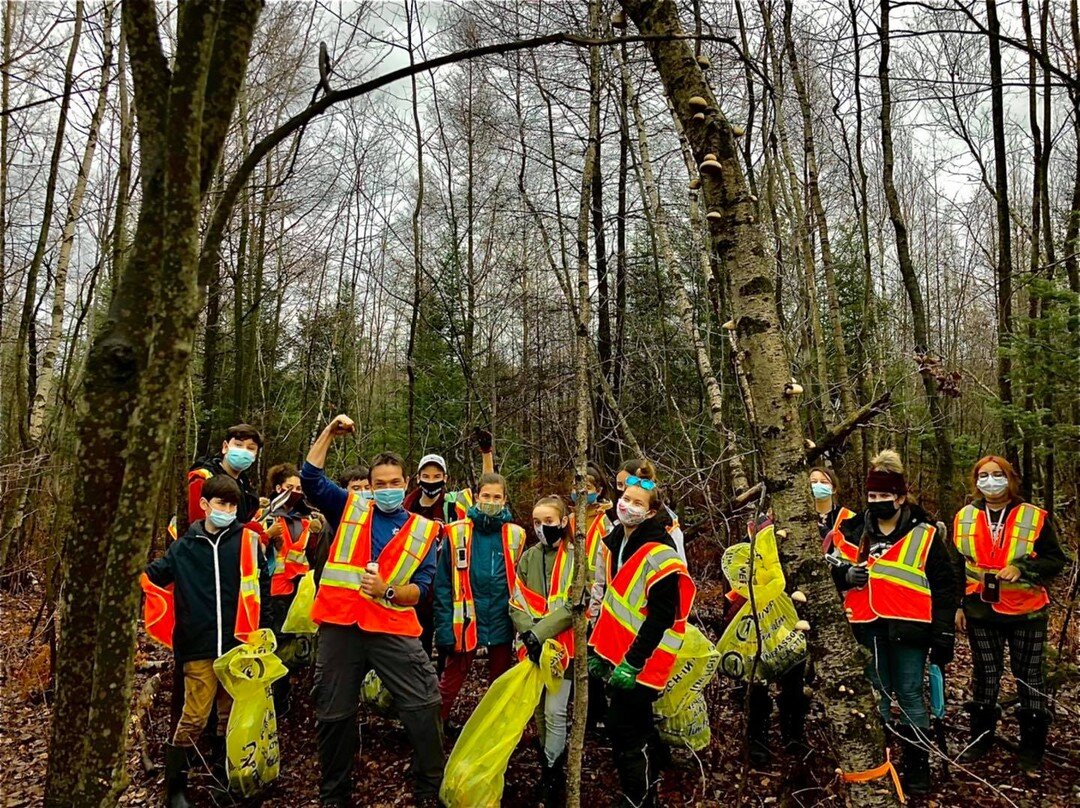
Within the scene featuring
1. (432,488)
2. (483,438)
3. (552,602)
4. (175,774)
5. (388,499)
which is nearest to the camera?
(175,774)

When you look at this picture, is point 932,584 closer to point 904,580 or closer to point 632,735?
point 904,580

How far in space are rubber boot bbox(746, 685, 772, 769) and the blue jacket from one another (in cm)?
166

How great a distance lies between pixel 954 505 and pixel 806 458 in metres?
7.91

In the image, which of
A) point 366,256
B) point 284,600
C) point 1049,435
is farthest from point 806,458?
point 366,256

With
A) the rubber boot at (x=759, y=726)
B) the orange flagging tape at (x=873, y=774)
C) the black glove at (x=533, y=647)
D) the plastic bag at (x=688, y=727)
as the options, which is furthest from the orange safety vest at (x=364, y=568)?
the orange flagging tape at (x=873, y=774)

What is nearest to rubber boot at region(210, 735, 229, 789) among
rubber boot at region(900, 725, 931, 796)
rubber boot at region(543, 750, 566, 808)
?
rubber boot at region(543, 750, 566, 808)

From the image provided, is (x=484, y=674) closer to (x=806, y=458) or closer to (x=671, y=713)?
(x=671, y=713)

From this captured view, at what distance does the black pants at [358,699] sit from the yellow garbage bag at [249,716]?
338 millimetres

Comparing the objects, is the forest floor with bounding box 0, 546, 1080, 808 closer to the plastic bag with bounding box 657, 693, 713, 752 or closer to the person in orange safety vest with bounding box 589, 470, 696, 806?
the plastic bag with bounding box 657, 693, 713, 752

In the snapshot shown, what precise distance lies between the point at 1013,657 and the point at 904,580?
97cm

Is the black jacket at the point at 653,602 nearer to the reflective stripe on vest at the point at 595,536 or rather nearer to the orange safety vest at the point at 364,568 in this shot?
the reflective stripe on vest at the point at 595,536

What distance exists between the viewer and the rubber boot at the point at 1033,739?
4133 mm

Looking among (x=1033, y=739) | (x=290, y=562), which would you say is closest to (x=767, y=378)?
(x=1033, y=739)

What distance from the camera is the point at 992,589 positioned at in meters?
4.36
